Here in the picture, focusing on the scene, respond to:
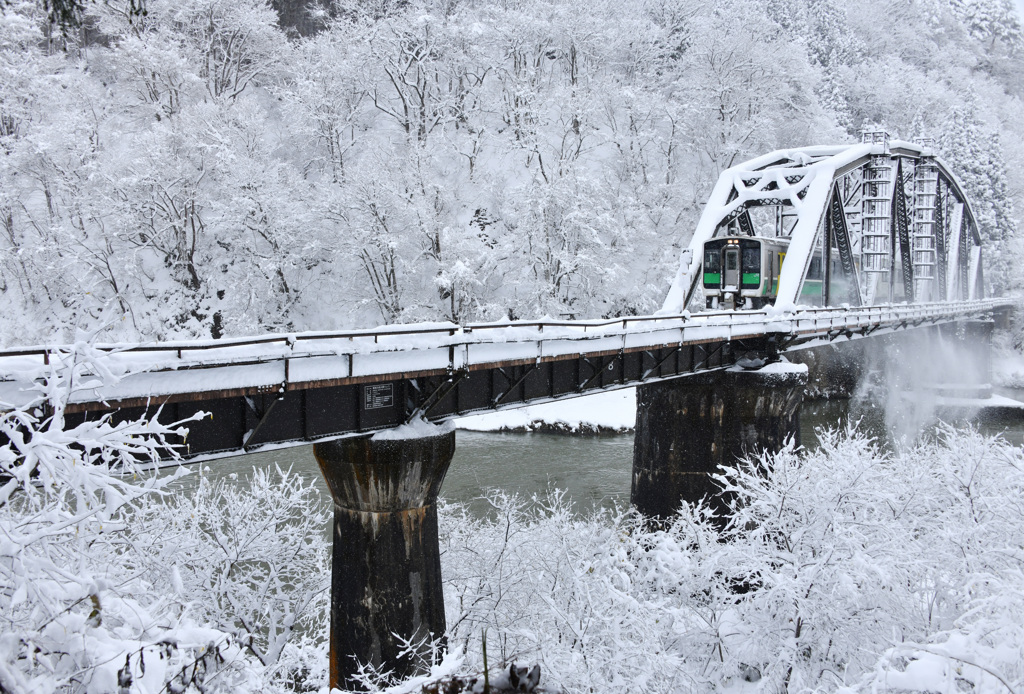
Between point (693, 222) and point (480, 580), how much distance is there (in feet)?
116

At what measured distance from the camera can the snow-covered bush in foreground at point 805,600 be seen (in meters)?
9.27

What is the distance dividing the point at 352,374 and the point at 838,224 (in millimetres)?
29695

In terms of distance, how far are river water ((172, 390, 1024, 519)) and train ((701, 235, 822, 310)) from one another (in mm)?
6703

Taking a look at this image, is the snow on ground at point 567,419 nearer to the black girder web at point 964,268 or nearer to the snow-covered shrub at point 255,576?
the snow-covered shrub at point 255,576

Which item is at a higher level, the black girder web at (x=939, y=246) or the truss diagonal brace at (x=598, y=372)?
the black girder web at (x=939, y=246)

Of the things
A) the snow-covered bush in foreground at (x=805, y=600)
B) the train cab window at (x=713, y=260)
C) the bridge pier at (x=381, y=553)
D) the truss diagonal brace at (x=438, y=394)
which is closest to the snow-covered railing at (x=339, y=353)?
the truss diagonal brace at (x=438, y=394)

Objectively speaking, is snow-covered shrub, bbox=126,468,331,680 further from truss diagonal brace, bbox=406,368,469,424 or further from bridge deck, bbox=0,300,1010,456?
truss diagonal brace, bbox=406,368,469,424

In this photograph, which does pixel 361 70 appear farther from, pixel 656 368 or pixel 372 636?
pixel 372 636

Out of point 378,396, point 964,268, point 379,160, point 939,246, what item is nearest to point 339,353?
point 378,396

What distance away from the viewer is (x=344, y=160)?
46781 mm

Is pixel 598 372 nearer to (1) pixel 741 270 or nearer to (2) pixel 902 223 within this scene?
(1) pixel 741 270

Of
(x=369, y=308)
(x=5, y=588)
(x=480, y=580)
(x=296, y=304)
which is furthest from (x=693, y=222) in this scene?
(x=5, y=588)

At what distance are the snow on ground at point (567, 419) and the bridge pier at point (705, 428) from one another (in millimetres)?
12003

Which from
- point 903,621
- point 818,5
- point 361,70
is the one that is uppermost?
point 818,5
